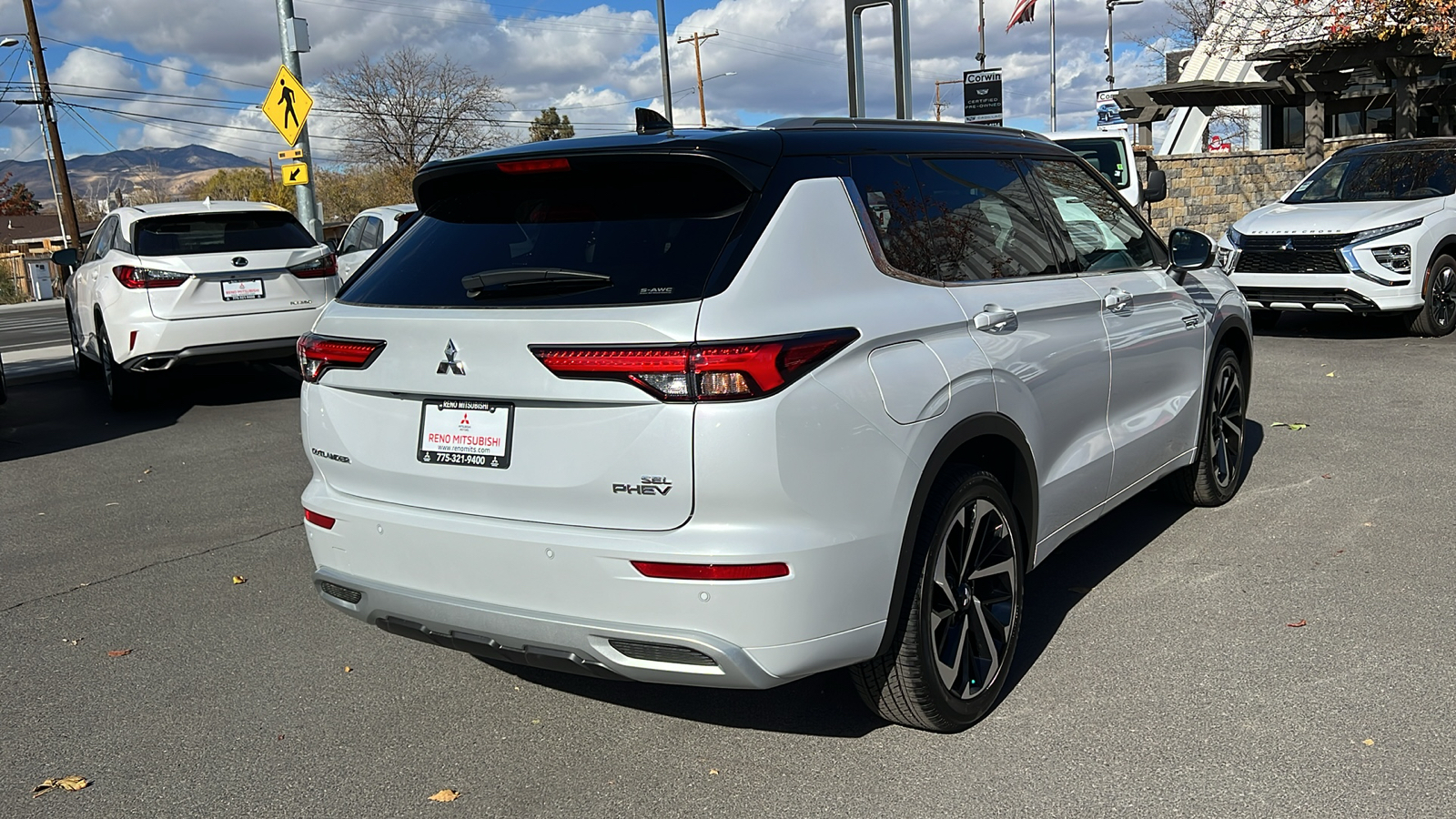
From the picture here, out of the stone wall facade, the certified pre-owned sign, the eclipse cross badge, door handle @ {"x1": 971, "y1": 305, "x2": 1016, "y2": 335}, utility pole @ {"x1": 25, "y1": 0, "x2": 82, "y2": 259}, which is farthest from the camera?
utility pole @ {"x1": 25, "y1": 0, "x2": 82, "y2": 259}

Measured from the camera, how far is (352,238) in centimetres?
1550

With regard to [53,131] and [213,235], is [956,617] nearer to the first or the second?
[213,235]

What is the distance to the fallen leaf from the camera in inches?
136

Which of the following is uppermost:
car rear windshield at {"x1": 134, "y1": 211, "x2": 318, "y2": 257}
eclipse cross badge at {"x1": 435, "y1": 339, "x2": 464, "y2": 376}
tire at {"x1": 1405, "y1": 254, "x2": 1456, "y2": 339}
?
car rear windshield at {"x1": 134, "y1": 211, "x2": 318, "y2": 257}

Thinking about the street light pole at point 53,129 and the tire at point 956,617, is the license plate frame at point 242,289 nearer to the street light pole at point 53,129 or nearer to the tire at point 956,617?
the tire at point 956,617

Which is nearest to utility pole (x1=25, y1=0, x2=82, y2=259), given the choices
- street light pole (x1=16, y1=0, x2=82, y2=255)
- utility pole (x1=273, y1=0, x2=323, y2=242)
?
street light pole (x1=16, y1=0, x2=82, y2=255)

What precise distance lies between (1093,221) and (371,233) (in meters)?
12.0

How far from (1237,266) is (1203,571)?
25.1 ft

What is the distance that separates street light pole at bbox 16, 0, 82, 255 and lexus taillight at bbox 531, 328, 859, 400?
3823cm

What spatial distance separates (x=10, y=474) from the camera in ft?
26.3

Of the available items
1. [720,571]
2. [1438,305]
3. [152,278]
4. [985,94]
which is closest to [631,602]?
[720,571]

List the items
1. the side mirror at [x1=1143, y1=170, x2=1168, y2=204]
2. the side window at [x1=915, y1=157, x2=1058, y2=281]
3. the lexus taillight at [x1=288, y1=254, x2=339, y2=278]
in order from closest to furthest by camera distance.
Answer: the side window at [x1=915, y1=157, x2=1058, y2=281] → the lexus taillight at [x1=288, y1=254, x2=339, y2=278] → the side mirror at [x1=1143, y1=170, x2=1168, y2=204]

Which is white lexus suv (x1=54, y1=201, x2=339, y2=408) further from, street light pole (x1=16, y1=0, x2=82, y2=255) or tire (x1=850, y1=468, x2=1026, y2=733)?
street light pole (x1=16, y1=0, x2=82, y2=255)

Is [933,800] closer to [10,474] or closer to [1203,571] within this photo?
[1203,571]
